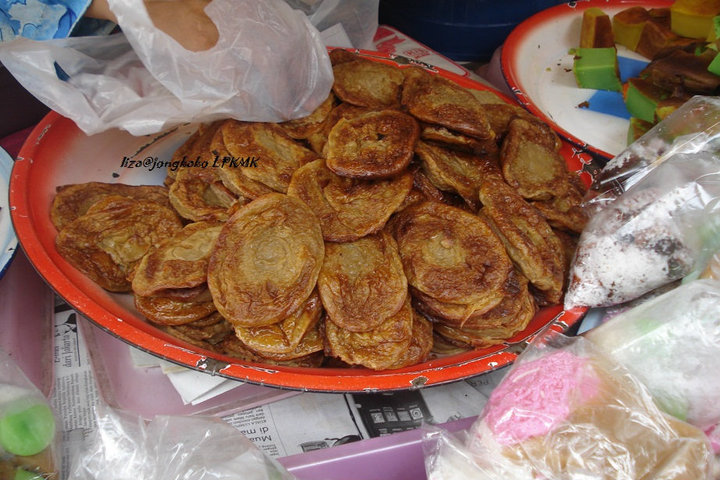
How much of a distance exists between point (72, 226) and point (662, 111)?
7.26 feet

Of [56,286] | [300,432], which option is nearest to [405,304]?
[300,432]

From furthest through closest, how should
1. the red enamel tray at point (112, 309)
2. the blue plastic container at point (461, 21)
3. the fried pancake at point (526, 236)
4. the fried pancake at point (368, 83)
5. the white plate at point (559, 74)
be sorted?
the blue plastic container at point (461, 21) < the white plate at point (559, 74) < the fried pancake at point (368, 83) < the fried pancake at point (526, 236) < the red enamel tray at point (112, 309)

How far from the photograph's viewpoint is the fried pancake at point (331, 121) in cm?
181

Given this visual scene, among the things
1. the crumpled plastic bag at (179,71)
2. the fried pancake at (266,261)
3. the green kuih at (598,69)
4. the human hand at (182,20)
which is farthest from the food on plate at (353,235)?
the green kuih at (598,69)

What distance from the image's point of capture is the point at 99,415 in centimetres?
98

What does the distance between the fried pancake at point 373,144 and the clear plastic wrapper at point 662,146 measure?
61cm

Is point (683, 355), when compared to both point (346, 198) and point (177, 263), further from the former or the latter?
point (177, 263)

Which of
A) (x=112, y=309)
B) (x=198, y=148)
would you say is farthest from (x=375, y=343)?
(x=198, y=148)

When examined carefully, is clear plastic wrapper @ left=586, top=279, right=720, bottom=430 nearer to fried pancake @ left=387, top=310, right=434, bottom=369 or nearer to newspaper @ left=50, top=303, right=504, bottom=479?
fried pancake @ left=387, top=310, right=434, bottom=369

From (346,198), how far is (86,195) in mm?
875

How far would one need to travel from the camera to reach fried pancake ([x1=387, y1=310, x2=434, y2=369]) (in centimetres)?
136

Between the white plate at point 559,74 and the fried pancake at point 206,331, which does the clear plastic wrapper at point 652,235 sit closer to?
the white plate at point 559,74

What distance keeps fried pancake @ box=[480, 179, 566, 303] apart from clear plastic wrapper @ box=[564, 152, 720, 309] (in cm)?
6

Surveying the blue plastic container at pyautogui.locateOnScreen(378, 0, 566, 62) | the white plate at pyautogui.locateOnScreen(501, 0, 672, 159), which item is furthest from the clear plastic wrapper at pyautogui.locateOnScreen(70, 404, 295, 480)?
the blue plastic container at pyautogui.locateOnScreen(378, 0, 566, 62)
